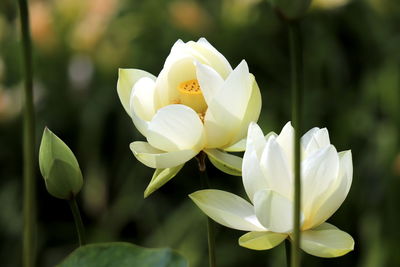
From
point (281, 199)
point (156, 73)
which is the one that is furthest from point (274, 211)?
point (156, 73)

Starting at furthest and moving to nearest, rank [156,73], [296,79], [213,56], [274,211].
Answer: [156,73]
[213,56]
[274,211]
[296,79]

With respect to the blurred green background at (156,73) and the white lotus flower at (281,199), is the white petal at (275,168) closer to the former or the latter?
the white lotus flower at (281,199)

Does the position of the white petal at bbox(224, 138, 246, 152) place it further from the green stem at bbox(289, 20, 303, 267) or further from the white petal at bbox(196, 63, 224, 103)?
the green stem at bbox(289, 20, 303, 267)

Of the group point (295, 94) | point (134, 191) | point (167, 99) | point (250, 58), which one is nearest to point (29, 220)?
point (295, 94)

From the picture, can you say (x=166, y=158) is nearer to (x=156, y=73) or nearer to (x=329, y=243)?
(x=329, y=243)

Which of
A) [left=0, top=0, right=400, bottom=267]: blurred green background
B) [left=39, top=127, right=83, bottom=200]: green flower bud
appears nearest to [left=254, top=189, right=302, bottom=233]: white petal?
[left=39, top=127, right=83, bottom=200]: green flower bud

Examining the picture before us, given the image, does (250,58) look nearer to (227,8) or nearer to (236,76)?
(227,8)
